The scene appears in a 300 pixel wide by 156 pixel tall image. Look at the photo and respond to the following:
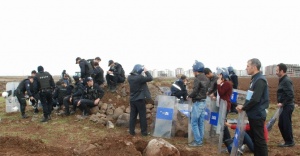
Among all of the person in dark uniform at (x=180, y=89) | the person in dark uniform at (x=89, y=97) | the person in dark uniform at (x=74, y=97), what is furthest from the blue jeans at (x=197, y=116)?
the person in dark uniform at (x=74, y=97)

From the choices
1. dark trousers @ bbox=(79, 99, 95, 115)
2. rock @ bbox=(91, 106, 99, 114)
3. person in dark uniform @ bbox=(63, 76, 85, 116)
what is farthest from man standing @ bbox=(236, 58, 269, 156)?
person in dark uniform @ bbox=(63, 76, 85, 116)

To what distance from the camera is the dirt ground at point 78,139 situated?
5.78 m

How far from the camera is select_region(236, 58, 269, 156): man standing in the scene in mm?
5227

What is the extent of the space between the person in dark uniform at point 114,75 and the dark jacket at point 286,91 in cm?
665

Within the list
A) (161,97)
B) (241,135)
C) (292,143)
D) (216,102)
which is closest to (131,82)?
(161,97)

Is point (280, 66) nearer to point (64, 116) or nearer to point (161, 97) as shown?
point (161, 97)

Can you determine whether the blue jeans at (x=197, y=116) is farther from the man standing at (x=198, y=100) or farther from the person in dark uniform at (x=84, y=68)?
the person in dark uniform at (x=84, y=68)

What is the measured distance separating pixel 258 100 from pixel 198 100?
7.96 ft

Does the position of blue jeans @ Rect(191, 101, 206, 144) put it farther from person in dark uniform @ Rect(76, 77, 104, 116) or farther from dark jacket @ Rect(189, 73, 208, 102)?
person in dark uniform @ Rect(76, 77, 104, 116)

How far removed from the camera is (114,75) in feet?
39.9

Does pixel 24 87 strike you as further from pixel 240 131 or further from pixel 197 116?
pixel 240 131

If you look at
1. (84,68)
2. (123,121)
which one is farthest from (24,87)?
(123,121)

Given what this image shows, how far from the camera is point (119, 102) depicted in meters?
12.0

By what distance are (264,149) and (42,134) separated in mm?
6902
